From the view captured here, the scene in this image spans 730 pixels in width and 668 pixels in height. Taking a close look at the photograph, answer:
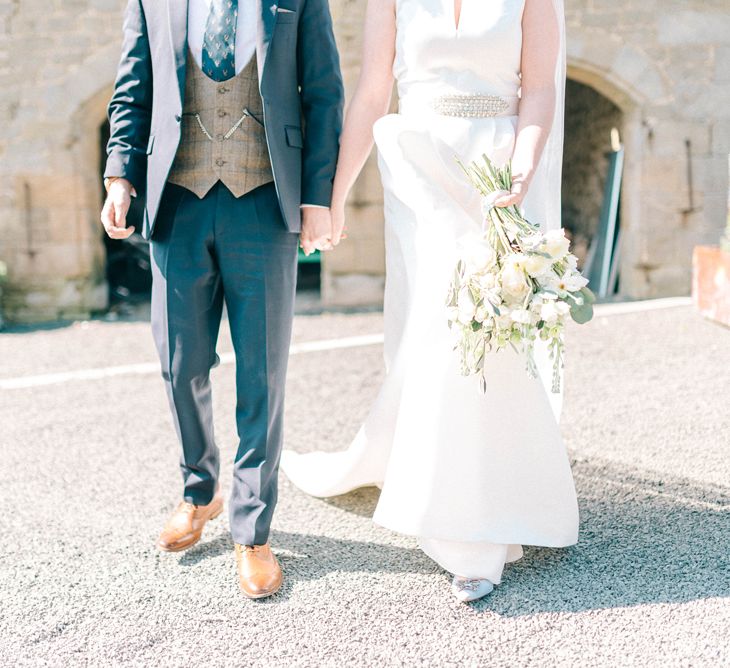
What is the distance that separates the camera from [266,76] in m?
2.44

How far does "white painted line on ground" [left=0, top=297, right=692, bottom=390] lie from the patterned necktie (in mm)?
3743

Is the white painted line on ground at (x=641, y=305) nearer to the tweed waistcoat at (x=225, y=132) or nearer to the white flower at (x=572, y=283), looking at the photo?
the white flower at (x=572, y=283)

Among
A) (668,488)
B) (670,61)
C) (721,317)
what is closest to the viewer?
(668,488)

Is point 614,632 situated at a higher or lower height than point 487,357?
lower

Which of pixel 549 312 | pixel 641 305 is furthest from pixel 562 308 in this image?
pixel 641 305

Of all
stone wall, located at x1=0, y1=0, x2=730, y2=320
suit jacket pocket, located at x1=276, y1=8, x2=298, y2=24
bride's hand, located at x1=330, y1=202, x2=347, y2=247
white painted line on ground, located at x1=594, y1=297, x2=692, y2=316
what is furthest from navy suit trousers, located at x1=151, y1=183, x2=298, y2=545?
stone wall, located at x1=0, y1=0, x2=730, y2=320

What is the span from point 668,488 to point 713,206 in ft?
20.1

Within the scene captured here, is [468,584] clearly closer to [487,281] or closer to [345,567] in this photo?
[345,567]

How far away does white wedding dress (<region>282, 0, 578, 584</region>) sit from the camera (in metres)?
2.50

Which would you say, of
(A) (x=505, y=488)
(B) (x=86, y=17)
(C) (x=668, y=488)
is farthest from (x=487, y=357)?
(B) (x=86, y=17)

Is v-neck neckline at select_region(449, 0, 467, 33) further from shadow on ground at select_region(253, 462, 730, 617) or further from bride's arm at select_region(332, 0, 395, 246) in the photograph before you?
shadow on ground at select_region(253, 462, 730, 617)

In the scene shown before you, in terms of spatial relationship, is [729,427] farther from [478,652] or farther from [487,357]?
[478,652]

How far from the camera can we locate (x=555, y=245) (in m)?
2.27

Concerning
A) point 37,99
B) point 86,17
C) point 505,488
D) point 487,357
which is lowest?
point 505,488
